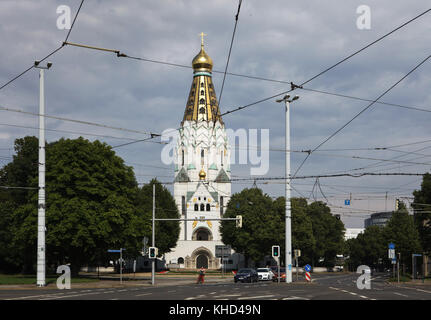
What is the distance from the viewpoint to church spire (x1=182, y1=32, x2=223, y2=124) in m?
117

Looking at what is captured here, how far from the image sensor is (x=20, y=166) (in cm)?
5934

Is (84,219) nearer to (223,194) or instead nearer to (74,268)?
(74,268)

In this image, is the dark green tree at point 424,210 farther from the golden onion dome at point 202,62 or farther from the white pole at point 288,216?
the golden onion dome at point 202,62

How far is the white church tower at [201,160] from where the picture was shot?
114 meters

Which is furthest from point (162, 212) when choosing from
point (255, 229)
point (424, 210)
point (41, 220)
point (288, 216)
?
point (41, 220)

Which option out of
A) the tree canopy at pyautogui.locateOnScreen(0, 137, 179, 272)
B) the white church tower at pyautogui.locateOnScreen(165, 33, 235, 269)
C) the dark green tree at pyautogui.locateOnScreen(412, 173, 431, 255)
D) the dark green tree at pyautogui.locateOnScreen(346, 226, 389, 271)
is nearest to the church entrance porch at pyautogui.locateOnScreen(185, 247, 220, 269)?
the white church tower at pyautogui.locateOnScreen(165, 33, 235, 269)

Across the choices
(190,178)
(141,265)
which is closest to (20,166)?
(141,265)

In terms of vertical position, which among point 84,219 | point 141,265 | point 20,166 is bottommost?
point 141,265

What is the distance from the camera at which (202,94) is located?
117750 millimetres

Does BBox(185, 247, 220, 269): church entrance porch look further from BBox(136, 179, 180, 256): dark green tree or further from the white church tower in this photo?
BBox(136, 179, 180, 256): dark green tree

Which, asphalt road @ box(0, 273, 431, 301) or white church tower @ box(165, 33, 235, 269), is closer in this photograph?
asphalt road @ box(0, 273, 431, 301)

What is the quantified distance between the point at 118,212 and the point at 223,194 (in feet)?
233

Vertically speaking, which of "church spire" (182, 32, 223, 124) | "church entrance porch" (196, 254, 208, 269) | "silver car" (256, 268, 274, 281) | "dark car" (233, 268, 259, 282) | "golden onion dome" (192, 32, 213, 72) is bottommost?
"church entrance porch" (196, 254, 208, 269)
